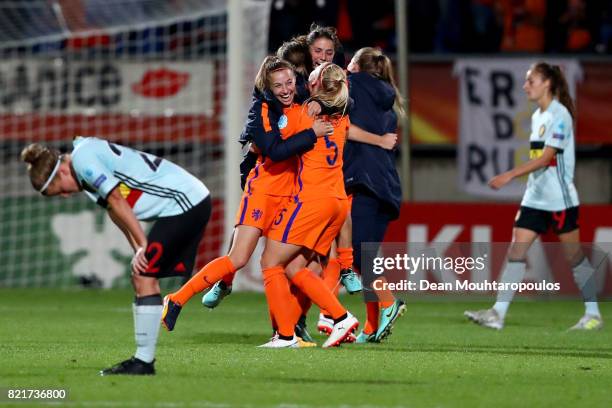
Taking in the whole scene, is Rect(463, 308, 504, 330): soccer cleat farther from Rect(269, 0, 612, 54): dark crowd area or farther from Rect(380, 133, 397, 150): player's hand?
Rect(269, 0, 612, 54): dark crowd area

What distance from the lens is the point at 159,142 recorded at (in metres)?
15.7

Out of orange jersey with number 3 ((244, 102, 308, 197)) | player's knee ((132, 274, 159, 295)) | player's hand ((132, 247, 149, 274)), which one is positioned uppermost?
orange jersey with number 3 ((244, 102, 308, 197))

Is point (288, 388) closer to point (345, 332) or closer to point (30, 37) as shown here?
point (345, 332)

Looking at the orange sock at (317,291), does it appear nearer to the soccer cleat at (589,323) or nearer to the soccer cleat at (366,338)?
the soccer cleat at (366,338)

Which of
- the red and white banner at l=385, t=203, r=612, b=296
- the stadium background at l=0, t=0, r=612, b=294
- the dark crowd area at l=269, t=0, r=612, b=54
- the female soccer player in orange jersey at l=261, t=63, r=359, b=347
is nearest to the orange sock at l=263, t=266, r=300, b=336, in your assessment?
the female soccer player in orange jersey at l=261, t=63, r=359, b=347

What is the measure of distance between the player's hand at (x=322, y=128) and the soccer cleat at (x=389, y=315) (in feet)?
4.34

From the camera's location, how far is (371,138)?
336 inches

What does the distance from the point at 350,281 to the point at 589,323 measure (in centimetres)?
236

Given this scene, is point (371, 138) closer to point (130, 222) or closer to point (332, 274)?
point (332, 274)

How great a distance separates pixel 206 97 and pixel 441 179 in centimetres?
316

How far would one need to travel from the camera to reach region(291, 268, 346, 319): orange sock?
25.6ft

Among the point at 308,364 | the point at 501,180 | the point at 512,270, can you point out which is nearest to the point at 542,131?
the point at 501,180

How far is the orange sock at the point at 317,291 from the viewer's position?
7.79 metres

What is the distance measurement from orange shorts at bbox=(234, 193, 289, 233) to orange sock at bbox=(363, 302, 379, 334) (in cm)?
101
